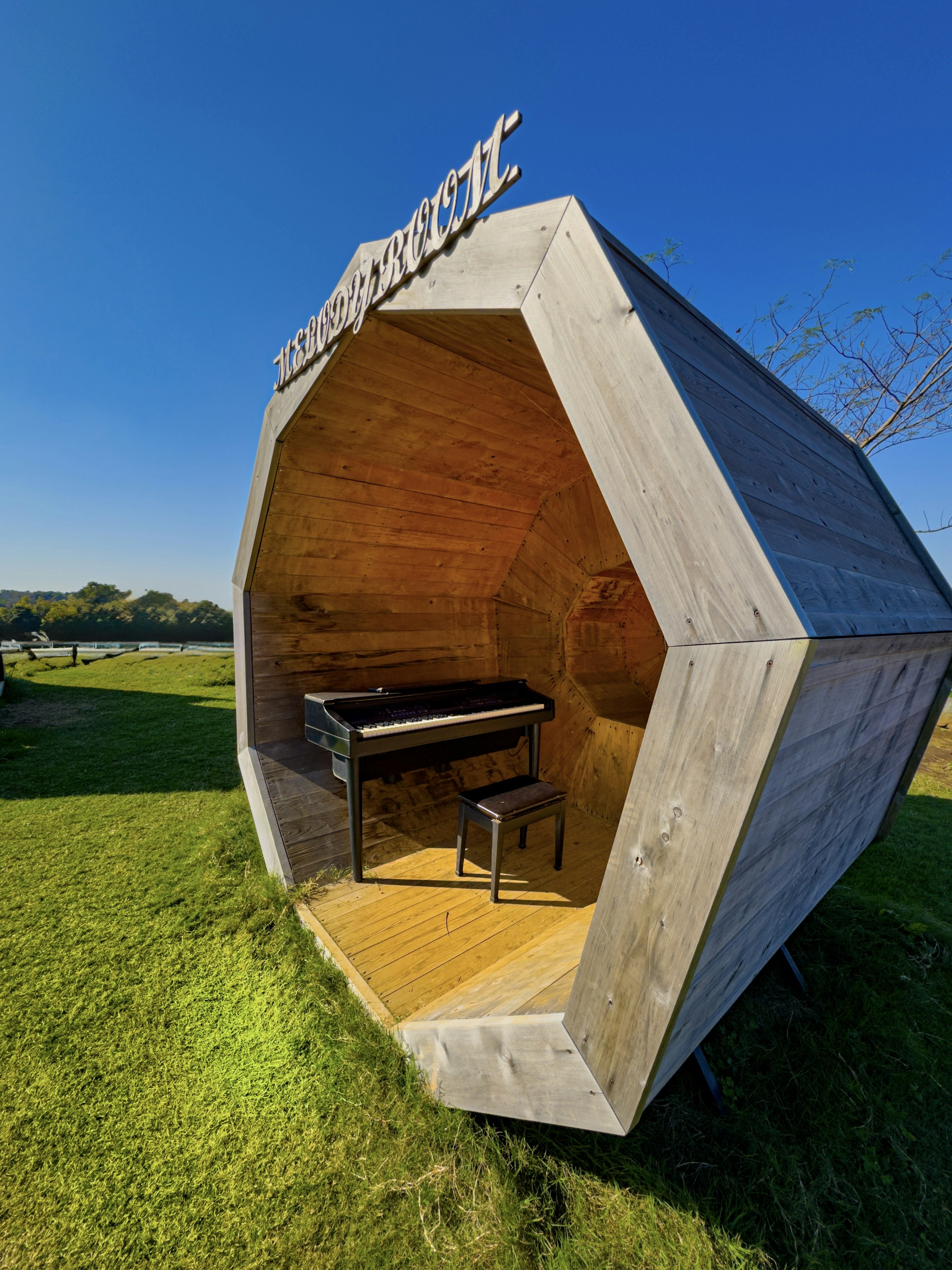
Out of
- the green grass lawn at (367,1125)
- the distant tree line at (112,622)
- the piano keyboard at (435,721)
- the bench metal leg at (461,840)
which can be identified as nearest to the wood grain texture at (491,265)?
the piano keyboard at (435,721)

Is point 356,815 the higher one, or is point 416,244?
point 416,244

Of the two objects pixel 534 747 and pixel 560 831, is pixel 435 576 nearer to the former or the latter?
pixel 534 747

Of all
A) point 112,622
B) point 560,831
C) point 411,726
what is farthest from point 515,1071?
point 112,622

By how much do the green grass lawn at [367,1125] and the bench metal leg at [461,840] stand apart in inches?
42.1

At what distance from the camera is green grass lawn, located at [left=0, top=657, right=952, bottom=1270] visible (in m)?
1.67

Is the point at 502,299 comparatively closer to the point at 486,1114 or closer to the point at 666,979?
the point at 666,979

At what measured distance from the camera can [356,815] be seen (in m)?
3.38

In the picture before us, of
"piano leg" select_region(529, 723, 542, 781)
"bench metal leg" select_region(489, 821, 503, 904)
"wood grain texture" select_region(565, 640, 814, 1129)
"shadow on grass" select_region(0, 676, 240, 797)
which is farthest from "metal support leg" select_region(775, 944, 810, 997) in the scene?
"shadow on grass" select_region(0, 676, 240, 797)

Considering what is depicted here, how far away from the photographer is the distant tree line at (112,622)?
21125mm

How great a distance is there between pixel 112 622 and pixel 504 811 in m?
25.1

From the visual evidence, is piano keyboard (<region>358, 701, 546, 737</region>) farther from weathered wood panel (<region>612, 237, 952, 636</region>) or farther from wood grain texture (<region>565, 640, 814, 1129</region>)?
weathered wood panel (<region>612, 237, 952, 636</region>)

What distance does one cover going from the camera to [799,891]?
213cm

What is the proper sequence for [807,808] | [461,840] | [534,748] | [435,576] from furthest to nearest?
[435,576] → [534,748] → [461,840] → [807,808]

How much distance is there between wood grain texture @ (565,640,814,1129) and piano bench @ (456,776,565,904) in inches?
62.0
